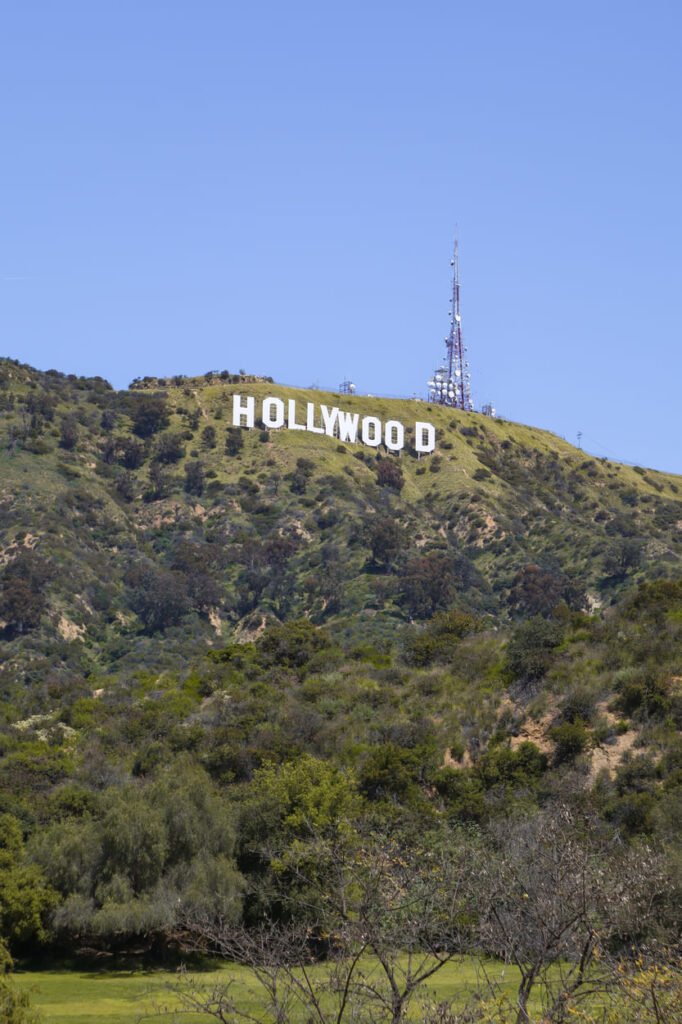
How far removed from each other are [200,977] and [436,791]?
62.8 ft

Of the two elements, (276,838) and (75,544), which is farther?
(75,544)

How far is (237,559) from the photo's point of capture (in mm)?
116125

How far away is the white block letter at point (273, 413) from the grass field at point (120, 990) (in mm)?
100713

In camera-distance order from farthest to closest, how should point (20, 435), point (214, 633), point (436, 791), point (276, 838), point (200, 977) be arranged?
point (20, 435) → point (214, 633) → point (436, 791) → point (276, 838) → point (200, 977)

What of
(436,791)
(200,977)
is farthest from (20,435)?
(200,977)

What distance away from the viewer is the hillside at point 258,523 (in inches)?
4087

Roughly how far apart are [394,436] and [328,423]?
7.25 m

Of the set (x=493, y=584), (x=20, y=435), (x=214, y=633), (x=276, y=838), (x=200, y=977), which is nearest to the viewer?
(x=200, y=977)

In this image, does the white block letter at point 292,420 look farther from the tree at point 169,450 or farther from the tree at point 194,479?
the tree at point 194,479

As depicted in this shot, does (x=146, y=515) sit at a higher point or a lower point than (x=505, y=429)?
lower

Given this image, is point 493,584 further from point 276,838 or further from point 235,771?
point 276,838

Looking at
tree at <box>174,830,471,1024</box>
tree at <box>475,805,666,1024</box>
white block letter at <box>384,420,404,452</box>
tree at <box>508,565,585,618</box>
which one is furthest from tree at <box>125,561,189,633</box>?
tree at <box>475,805,666,1024</box>

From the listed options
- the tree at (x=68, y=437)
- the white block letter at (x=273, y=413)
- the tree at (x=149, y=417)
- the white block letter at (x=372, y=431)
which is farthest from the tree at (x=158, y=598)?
the white block letter at (x=372, y=431)

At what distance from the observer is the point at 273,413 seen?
140625mm
